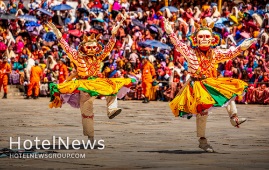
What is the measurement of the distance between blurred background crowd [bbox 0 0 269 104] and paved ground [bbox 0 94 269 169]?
12.8 feet

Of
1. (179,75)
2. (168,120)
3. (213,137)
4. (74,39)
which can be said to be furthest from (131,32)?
(213,137)

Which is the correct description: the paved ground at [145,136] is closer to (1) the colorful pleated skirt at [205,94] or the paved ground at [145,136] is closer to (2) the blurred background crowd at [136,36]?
(1) the colorful pleated skirt at [205,94]

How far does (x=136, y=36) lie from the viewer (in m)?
34.8

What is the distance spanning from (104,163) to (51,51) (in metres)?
23.5

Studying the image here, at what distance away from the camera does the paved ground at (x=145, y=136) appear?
1221 centimetres

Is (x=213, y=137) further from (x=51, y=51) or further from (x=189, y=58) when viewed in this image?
(x=51, y=51)

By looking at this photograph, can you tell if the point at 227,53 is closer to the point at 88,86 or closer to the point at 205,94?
the point at 205,94

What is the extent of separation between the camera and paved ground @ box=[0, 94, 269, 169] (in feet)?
40.1

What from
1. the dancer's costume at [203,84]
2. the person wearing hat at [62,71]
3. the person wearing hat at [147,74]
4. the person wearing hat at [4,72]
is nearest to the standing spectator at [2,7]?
the person wearing hat at [4,72]

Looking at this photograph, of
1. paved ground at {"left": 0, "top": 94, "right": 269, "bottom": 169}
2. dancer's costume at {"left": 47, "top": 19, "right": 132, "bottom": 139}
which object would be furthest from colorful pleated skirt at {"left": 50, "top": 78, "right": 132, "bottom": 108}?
paved ground at {"left": 0, "top": 94, "right": 269, "bottom": 169}

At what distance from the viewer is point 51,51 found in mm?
35375

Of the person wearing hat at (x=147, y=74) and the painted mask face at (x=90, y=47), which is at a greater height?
the painted mask face at (x=90, y=47)

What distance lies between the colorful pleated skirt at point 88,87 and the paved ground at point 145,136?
913 mm

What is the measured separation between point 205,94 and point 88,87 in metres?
2.08
